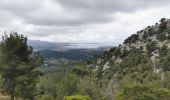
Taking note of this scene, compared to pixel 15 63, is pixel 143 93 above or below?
below

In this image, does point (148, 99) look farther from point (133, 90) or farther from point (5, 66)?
point (5, 66)

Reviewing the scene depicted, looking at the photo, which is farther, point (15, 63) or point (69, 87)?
point (69, 87)

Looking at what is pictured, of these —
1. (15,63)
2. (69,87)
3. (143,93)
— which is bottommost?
(69,87)

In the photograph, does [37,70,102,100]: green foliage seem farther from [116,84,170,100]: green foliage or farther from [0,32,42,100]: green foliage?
[116,84,170,100]: green foliage

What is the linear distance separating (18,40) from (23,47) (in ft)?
4.89

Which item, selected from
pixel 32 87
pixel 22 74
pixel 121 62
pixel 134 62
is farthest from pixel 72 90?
pixel 121 62

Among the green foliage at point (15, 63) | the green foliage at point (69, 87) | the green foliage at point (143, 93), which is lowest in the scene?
the green foliage at point (69, 87)

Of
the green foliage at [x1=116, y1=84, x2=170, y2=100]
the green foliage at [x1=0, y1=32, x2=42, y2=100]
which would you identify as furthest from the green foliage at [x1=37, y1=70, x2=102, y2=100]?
the green foliage at [x1=116, y1=84, x2=170, y2=100]

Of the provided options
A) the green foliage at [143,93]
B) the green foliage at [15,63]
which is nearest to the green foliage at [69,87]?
the green foliage at [15,63]

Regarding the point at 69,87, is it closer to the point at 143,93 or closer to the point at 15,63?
the point at 15,63

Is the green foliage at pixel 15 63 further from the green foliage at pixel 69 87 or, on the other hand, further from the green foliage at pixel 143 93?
the green foliage at pixel 69 87

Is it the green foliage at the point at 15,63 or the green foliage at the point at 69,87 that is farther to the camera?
the green foliage at the point at 69,87

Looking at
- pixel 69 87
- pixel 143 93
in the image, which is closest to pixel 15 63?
pixel 143 93

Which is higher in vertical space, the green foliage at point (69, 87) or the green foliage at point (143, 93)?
the green foliage at point (143, 93)
